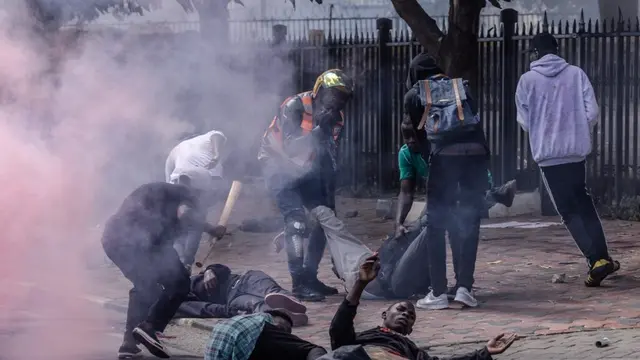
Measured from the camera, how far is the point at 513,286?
986 centimetres

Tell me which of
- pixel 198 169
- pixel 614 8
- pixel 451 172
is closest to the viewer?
pixel 451 172

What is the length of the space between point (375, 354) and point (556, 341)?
215cm

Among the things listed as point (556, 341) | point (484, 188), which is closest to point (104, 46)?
point (484, 188)

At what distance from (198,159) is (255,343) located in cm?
496

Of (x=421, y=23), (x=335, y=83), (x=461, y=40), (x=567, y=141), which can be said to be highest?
(x=421, y=23)

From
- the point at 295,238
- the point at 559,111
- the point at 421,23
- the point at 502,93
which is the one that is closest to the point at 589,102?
the point at 559,111

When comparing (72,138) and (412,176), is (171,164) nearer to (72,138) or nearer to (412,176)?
(72,138)

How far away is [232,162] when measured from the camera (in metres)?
12.1

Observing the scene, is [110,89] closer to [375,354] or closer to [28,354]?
[28,354]

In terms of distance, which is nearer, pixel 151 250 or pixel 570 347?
pixel 570 347

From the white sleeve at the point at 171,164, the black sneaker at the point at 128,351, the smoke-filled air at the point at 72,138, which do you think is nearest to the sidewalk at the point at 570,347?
the black sneaker at the point at 128,351

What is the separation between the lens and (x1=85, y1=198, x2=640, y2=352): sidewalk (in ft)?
26.9

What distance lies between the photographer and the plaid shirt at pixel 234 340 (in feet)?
18.5

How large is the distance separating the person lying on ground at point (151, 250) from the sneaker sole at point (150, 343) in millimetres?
182
